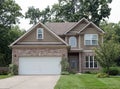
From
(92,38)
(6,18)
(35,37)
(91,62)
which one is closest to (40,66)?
(35,37)

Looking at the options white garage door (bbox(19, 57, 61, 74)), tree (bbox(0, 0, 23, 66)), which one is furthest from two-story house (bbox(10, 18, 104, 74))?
tree (bbox(0, 0, 23, 66))

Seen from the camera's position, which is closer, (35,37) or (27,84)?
(27,84)

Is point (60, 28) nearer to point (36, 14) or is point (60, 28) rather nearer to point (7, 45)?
point (7, 45)

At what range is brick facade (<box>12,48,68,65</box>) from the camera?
42531mm

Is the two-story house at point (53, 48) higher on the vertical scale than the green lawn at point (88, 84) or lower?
higher

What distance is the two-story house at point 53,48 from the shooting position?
139 feet

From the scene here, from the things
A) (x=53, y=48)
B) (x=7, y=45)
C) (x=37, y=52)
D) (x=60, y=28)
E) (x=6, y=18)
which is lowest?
(x=37, y=52)

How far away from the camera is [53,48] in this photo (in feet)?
141

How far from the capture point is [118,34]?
71.5 meters

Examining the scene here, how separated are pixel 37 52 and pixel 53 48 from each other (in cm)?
213

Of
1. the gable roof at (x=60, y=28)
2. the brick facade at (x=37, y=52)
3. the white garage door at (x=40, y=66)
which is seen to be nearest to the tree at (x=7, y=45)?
the gable roof at (x=60, y=28)

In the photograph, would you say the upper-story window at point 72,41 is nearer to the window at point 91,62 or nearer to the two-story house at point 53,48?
the two-story house at point 53,48

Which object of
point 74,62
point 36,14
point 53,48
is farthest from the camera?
point 36,14

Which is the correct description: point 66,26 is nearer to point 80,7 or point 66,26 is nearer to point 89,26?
point 89,26
